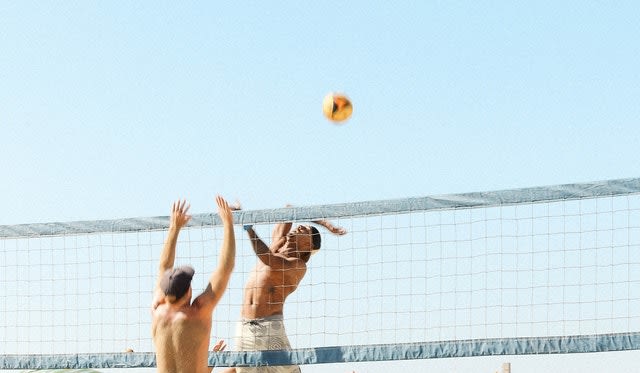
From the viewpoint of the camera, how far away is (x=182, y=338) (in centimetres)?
712

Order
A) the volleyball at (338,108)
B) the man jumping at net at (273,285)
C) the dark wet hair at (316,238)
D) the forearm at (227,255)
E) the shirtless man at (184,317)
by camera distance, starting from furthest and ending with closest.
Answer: the volleyball at (338,108) → the dark wet hair at (316,238) → the man jumping at net at (273,285) → the forearm at (227,255) → the shirtless man at (184,317)

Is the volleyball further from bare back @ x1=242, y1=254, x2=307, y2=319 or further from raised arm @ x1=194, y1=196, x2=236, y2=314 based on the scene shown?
raised arm @ x1=194, y1=196, x2=236, y2=314

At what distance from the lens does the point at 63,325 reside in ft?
30.3

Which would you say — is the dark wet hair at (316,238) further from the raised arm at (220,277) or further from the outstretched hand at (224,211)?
the raised arm at (220,277)

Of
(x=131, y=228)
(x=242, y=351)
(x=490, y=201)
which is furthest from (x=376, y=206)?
(x=131, y=228)

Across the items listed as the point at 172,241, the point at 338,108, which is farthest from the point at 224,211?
the point at 338,108

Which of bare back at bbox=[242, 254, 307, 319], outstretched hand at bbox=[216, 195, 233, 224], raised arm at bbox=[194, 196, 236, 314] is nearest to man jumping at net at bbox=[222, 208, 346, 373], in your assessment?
bare back at bbox=[242, 254, 307, 319]

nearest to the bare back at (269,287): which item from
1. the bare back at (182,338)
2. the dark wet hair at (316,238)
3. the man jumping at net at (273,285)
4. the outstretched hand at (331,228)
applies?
the man jumping at net at (273,285)

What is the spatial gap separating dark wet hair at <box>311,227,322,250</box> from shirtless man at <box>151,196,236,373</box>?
148 centimetres

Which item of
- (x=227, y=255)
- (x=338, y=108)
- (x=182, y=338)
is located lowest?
(x=182, y=338)

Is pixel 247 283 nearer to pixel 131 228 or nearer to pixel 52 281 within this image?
pixel 131 228

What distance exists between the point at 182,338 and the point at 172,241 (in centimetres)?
84

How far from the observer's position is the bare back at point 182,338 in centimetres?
711

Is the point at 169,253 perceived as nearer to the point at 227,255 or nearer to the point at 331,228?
the point at 227,255
